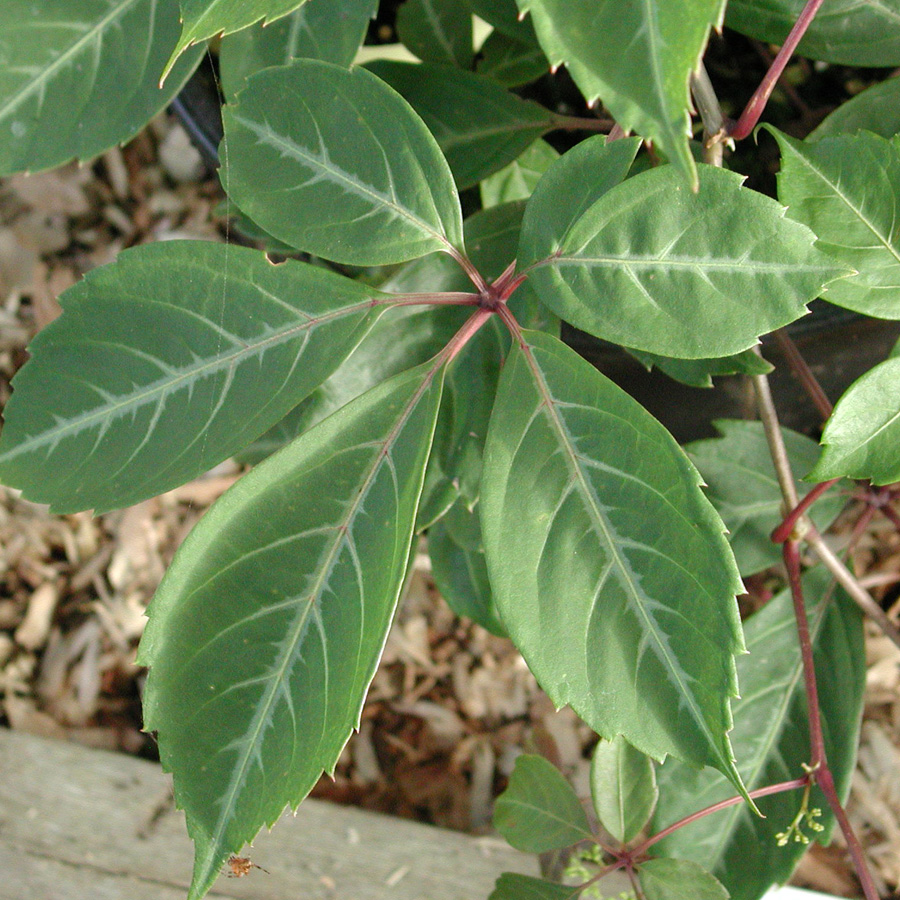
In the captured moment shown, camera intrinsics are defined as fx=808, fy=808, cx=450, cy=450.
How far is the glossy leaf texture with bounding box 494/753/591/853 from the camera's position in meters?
0.75

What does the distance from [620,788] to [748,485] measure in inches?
13.1

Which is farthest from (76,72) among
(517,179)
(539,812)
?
(539,812)

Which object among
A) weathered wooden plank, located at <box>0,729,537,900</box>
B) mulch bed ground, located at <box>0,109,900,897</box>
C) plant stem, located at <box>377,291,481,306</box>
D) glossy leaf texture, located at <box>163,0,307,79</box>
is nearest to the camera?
glossy leaf texture, located at <box>163,0,307,79</box>

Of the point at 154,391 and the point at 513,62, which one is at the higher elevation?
the point at 513,62

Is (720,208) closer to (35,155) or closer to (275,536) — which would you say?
(275,536)

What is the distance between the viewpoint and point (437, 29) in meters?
0.85

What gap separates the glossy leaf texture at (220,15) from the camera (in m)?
0.48

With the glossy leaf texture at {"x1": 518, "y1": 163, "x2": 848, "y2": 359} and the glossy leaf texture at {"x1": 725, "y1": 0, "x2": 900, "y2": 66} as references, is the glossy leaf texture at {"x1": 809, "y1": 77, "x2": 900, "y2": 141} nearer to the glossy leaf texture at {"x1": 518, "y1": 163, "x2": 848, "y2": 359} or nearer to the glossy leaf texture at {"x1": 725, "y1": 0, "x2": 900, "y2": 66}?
the glossy leaf texture at {"x1": 725, "y1": 0, "x2": 900, "y2": 66}

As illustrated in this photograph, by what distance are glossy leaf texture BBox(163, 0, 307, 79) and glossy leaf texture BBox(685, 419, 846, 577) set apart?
0.58 meters

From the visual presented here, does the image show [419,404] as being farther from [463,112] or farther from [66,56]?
[66,56]

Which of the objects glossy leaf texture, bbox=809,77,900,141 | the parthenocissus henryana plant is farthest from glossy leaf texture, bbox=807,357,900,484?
glossy leaf texture, bbox=809,77,900,141

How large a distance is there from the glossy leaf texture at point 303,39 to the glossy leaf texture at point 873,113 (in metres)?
0.39

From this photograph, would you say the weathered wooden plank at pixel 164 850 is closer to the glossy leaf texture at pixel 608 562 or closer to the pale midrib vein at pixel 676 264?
the glossy leaf texture at pixel 608 562

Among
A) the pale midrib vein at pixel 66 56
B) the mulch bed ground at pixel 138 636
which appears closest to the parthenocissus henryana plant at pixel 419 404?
the pale midrib vein at pixel 66 56
